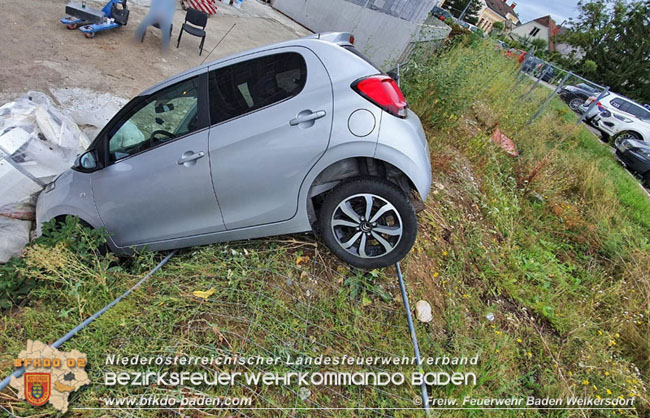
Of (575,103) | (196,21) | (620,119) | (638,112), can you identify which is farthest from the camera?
(575,103)

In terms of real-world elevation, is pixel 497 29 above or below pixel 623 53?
below

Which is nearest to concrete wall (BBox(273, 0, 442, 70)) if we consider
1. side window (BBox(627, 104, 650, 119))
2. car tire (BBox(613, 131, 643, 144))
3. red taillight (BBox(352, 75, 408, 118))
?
car tire (BBox(613, 131, 643, 144))

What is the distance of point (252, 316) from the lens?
2188mm

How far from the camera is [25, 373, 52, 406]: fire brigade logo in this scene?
1.59 metres

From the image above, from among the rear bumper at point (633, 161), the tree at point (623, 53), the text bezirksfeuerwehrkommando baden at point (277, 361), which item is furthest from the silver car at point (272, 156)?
the tree at point (623, 53)

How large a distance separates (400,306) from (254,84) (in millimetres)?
2025

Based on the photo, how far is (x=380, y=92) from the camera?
203 cm

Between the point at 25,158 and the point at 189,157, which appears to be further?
the point at 25,158

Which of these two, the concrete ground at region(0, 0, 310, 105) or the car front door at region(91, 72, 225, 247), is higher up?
the car front door at region(91, 72, 225, 247)

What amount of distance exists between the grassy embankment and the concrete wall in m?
7.61

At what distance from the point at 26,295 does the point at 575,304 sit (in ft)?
16.0

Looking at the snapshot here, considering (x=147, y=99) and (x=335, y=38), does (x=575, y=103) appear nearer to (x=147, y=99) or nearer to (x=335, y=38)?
(x=335, y=38)

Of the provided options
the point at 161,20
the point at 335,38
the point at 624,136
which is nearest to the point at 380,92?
the point at 335,38

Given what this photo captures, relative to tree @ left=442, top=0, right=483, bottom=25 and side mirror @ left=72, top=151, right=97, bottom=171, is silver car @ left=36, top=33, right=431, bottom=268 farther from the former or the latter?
tree @ left=442, top=0, right=483, bottom=25
